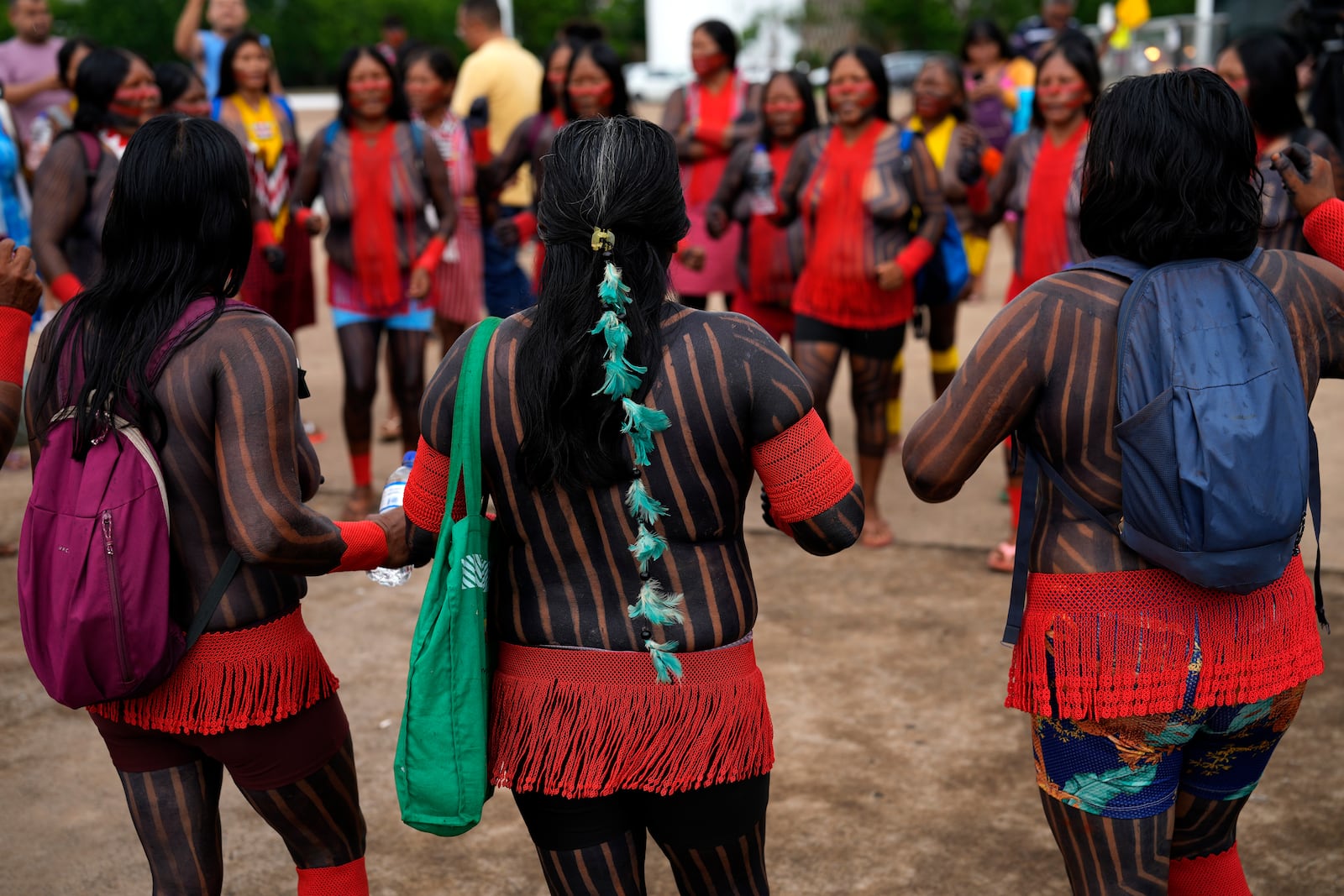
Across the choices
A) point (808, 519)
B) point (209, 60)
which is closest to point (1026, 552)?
point (808, 519)

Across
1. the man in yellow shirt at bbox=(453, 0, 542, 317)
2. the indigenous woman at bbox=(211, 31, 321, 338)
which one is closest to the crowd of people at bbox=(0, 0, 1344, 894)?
the indigenous woman at bbox=(211, 31, 321, 338)

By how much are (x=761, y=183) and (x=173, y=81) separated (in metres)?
2.63

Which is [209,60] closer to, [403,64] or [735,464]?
[403,64]

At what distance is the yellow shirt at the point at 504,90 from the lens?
8.74 m

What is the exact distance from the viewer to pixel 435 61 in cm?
725

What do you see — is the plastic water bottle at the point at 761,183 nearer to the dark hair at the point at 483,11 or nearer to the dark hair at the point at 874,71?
the dark hair at the point at 874,71

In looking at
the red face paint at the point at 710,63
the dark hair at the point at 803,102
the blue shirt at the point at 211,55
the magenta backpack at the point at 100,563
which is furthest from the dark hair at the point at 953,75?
the magenta backpack at the point at 100,563

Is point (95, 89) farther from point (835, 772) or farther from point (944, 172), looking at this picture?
point (944, 172)

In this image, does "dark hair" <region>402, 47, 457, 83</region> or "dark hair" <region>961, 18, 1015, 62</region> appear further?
"dark hair" <region>961, 18, 1015, 62</region>

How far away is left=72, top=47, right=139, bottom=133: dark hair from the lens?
5.02m

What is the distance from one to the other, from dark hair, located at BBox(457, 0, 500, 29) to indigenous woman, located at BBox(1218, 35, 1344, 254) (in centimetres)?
556

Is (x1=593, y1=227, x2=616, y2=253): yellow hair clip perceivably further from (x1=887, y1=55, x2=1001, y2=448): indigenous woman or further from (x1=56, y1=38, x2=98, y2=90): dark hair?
(x1=56, y1=38, x2=98, y2=90): dark hair

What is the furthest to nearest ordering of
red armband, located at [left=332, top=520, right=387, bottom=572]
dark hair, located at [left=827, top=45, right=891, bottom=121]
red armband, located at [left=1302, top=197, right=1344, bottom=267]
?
dark hair, located at [left=827, top=45, right=891, bottom=121]
red armband, located at [left=1302, top=197, right=1344, bottom=267]
red armband, located at [left=332, top=520, right=387, bottom=572]

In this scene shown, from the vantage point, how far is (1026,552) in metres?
2.30
